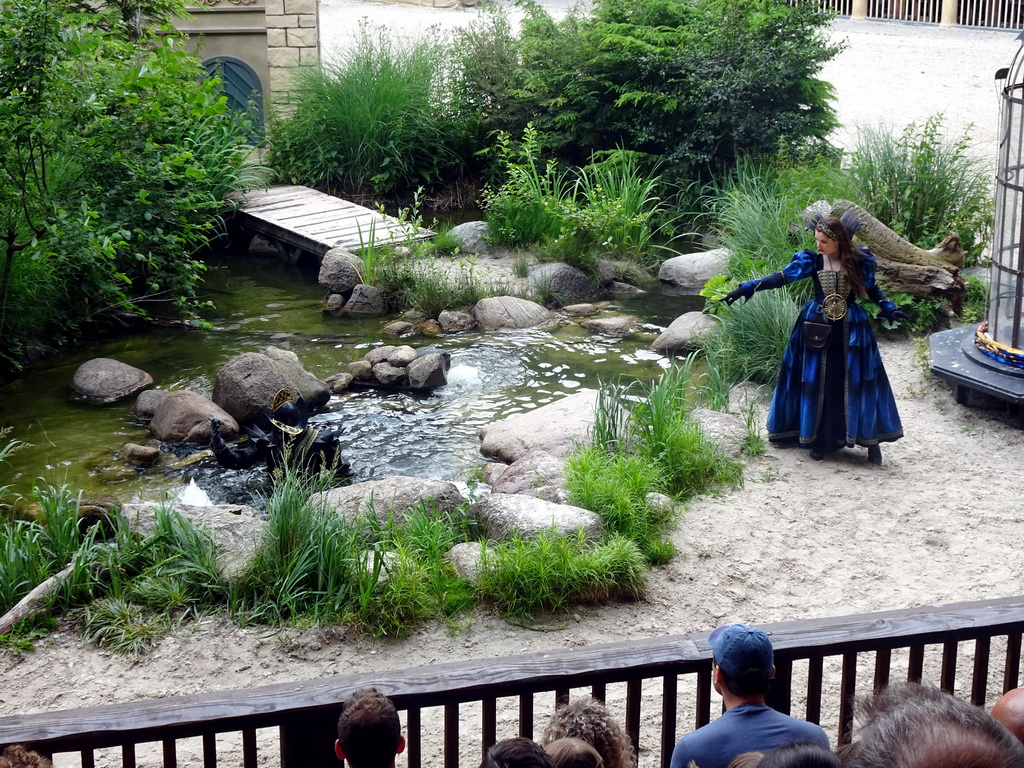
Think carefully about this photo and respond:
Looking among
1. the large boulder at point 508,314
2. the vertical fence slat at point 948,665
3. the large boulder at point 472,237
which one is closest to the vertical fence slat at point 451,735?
the vertical fence slat at point 948,665

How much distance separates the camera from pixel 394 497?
20.4ft

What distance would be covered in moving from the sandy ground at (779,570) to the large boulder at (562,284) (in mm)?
3932

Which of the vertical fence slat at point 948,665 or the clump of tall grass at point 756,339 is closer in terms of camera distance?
the vertical fence slat at point 948,665

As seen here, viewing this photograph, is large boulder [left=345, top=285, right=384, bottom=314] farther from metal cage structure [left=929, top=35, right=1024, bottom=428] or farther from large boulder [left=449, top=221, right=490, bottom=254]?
metal cage structure [left=929, top=35, right=1024, bottom=428]

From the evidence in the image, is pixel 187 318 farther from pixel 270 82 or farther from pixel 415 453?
pixel 270 82

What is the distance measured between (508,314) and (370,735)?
852 centimetres

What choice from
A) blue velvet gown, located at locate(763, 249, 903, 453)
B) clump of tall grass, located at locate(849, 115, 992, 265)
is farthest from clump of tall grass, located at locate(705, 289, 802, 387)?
clump of tall grass, located at locate(849, 115, 992, 265)

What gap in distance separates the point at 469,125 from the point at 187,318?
6.00m

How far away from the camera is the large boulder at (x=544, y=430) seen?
24.8 ft

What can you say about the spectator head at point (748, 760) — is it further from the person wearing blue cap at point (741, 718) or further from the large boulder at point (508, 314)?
the large boulder at point (508, 314)

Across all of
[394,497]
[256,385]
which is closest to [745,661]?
[394,497]

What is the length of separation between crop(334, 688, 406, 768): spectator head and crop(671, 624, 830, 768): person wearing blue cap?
0.77m

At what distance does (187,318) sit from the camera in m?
10.8

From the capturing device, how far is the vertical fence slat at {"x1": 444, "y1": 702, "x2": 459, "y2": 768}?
291 centimetres
